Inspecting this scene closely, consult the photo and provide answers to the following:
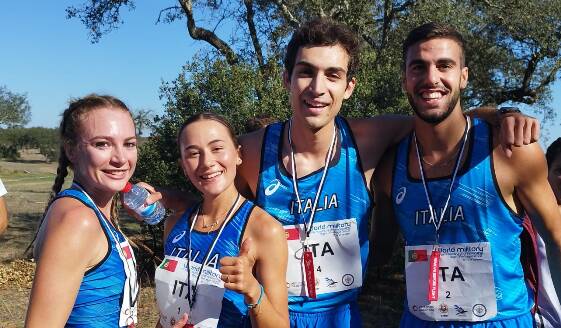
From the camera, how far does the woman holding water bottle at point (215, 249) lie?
2.22 meters

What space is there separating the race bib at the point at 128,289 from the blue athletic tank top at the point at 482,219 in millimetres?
1339

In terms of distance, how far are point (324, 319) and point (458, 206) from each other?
33.7 inches

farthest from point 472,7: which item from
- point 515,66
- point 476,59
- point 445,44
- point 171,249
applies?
point 171,249

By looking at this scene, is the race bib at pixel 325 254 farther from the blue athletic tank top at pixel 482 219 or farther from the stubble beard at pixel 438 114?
the stubble beard at pixel 438 114

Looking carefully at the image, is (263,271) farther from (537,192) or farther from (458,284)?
(537,192)

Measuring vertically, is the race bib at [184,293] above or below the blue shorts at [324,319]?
above

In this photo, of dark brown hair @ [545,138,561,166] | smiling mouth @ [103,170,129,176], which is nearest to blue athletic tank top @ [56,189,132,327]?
smiling mouth @ [103,170,129,176]

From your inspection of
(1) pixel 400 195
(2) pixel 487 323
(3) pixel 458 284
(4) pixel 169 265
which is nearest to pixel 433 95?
(1) pixel 400 195

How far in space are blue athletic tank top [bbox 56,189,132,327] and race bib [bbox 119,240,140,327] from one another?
20mm

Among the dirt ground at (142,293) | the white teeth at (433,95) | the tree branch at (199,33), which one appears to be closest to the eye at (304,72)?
the white teeth at (433,95)

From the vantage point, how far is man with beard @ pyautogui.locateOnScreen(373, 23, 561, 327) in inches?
100

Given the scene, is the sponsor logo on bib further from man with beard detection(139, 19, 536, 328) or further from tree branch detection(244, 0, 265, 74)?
tree branch detection(244, 0, 265, 74)

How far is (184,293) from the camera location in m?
2.37

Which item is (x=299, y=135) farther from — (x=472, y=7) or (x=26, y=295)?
(x=472, y=7)
